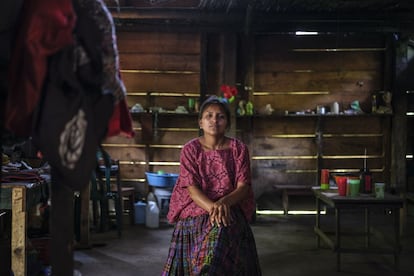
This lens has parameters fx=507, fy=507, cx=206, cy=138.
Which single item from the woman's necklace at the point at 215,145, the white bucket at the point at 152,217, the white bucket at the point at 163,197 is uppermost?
the woman's necklace at the point at 215,145

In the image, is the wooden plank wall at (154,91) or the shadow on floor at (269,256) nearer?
the shadow on floor at (269,256)

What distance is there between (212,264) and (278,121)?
5.12 meters

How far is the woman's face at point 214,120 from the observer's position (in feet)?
11.7

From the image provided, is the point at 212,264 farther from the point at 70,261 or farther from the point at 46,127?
the point at 46,127

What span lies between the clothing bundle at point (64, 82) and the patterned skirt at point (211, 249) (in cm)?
183

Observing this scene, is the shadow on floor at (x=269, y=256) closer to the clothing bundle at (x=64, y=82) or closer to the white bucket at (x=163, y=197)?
the white bucket at (x=163, y=197)

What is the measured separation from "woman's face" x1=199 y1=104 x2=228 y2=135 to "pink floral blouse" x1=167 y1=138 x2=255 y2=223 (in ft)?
0.46

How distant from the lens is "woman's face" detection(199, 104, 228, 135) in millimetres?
3566

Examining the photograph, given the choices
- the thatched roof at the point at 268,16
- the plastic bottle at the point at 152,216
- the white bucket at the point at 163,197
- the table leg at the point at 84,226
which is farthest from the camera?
the white bucket at the point at 163,197

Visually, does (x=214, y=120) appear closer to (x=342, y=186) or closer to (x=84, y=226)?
(x=342, y=186)

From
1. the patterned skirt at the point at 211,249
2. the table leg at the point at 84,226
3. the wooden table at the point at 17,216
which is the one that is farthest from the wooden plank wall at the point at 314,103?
the wooden table at the point at 17,216

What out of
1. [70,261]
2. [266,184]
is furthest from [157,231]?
[70,261]

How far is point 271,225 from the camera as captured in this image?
712 centimetres

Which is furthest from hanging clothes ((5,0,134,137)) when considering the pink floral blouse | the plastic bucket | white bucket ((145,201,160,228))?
the plastic bucket
